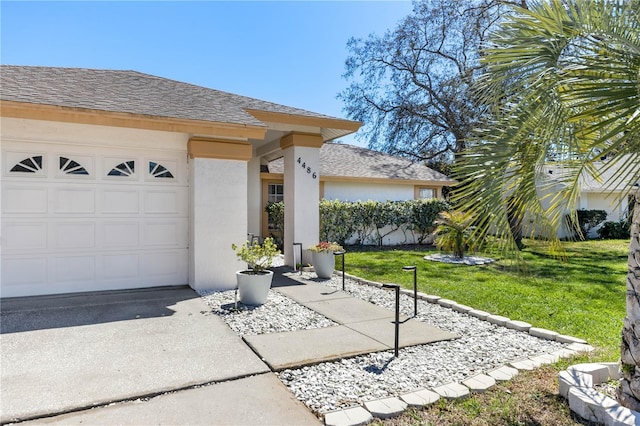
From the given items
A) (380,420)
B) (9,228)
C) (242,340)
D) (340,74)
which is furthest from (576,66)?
(340,74)

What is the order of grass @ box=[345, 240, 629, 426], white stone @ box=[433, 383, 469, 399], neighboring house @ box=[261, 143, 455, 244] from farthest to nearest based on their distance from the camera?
neighboring house @ box=[261, 143, 455, 244] → white stone @ box=[433, 383, 469, 399] → grass @ box=[345, 240, 629, 426]

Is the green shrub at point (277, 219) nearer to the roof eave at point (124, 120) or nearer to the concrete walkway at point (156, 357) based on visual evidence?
the roof eave at point (124, 120)

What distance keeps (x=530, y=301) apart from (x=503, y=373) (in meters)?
3.85

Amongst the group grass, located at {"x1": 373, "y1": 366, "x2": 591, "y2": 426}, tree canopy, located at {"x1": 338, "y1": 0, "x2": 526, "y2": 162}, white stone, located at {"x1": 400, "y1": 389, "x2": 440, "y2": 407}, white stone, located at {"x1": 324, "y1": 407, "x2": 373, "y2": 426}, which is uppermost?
tree canopy, located at {"x1": 338, "y1": 0, "x2": 526, "y2": 162}

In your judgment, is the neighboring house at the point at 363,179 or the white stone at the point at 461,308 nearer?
the white stone at the point at 461,308

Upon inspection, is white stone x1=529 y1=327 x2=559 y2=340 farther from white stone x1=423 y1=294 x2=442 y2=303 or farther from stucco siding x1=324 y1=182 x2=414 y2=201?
stucco siding x1=324 y1=182 x2=414 y2=201

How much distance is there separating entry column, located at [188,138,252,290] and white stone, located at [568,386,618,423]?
20.6 feet

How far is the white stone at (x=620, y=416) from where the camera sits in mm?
2902

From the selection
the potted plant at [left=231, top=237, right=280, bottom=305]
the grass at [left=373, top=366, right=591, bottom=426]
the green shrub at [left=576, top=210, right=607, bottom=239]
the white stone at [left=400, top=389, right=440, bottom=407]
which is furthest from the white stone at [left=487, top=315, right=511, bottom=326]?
the green shrub at [left=576, top=210, right=607, bottom=239]

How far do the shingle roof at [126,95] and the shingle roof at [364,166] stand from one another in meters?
6.56

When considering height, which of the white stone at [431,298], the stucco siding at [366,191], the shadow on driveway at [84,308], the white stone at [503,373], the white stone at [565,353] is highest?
the stucco siding at [366,191]

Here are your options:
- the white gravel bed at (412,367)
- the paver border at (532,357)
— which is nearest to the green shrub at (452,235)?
the paver border at (532,357)

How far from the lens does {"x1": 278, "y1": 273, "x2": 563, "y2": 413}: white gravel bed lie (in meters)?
3.64

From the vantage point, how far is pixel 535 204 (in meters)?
4.04
